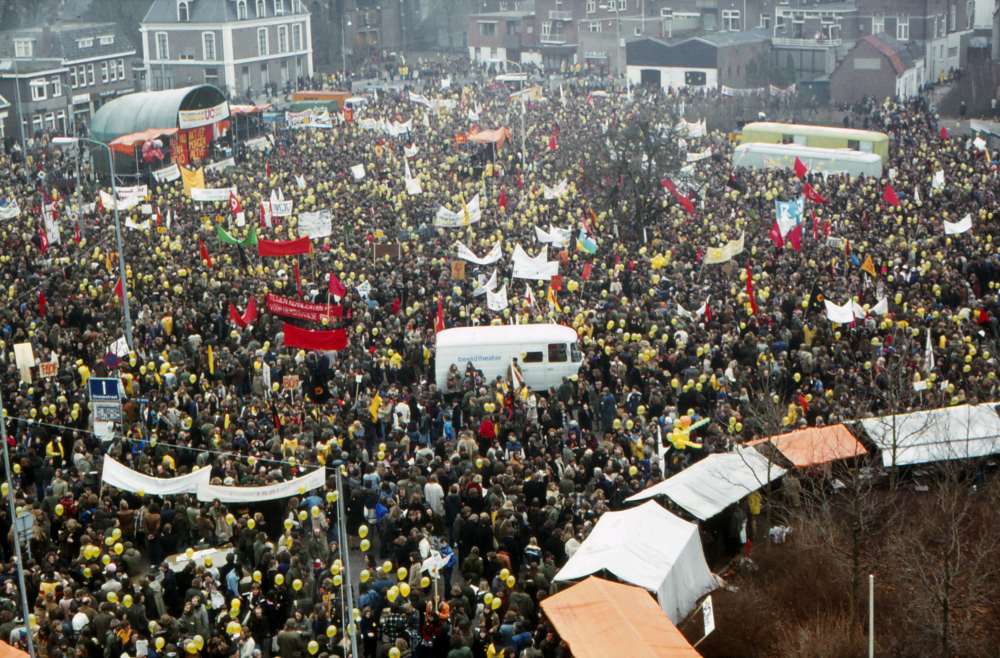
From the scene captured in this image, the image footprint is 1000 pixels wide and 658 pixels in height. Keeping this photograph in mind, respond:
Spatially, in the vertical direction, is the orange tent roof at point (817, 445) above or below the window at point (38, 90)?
below

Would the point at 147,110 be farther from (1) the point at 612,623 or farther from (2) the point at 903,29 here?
(2) the point at 903,29

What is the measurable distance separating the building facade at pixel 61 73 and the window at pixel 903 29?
152ft

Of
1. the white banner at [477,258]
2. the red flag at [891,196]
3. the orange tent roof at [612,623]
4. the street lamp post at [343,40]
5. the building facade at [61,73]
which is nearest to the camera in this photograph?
the orange tent roof at [612,623]

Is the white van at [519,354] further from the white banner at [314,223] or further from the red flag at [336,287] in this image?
the white banner at [314,223]

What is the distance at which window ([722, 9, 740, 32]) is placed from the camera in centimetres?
8194

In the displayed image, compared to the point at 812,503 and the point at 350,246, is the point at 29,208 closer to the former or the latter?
the point at 350,246

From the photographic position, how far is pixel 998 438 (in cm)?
1753

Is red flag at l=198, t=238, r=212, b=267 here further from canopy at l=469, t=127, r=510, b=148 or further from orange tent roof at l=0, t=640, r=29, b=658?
canopy at l=469, t=127, r=510, b=148

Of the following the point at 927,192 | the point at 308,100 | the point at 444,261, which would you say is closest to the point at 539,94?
the point at 308,100

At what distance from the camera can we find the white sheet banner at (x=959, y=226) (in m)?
27.8

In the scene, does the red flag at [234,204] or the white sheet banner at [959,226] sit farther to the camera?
the red flag at [234,204]

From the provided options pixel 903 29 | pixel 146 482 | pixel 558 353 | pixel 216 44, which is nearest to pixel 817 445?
pixel 558 353

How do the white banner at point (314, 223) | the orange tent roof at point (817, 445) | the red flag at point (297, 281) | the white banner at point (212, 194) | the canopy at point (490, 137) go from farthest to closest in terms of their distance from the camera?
the canopy at point (490, 137), the white banner at point (212, 194), the white banner at point (314, 223), the red flag at point (297, 281), the orange tent roof at point (817, 445)


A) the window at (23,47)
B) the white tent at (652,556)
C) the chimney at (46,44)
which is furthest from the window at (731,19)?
the white tent at (652,556)
